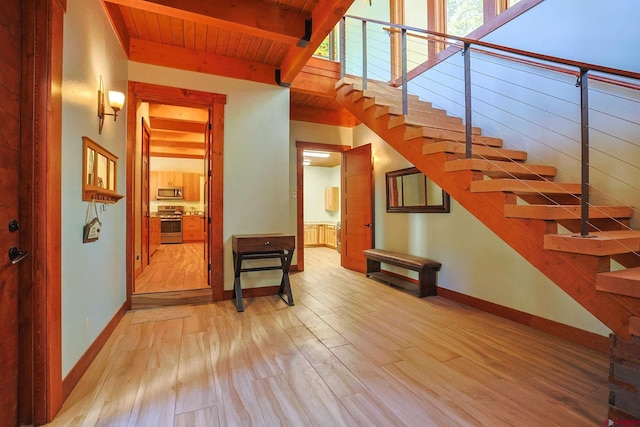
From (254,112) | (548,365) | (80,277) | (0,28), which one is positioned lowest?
(548,365)

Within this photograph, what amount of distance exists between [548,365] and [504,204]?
1.25 meters

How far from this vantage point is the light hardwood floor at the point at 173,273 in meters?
3.71

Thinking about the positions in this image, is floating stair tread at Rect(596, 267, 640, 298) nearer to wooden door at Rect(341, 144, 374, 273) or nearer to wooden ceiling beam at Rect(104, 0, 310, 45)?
wooden ceiling beam at Rect(104, 0, 310, 45)

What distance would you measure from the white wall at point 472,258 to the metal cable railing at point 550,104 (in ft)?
2.86

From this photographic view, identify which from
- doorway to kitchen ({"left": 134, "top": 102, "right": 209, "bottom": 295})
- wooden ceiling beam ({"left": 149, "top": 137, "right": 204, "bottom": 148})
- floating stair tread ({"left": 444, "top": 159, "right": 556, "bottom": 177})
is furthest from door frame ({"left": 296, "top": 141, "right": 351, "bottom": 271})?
floating stair tread ({"left": 444, "top": 159, "right": 556, "bottom": 177})

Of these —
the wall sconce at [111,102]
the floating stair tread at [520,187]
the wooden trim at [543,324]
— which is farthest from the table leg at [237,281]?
the wooden trim at [543,324]

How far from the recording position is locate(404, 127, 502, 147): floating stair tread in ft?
8.79

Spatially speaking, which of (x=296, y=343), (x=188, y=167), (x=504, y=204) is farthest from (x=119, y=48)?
(x=188, y=167)

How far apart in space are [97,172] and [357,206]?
401 cm

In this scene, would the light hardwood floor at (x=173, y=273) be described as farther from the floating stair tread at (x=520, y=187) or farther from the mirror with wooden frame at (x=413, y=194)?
the floating stair tread at (x=520, y=187)

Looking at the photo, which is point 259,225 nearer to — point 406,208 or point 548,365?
point 406,208

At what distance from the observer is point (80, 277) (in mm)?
2012

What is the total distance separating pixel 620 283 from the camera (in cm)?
145

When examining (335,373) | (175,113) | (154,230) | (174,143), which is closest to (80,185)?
(335,373)
